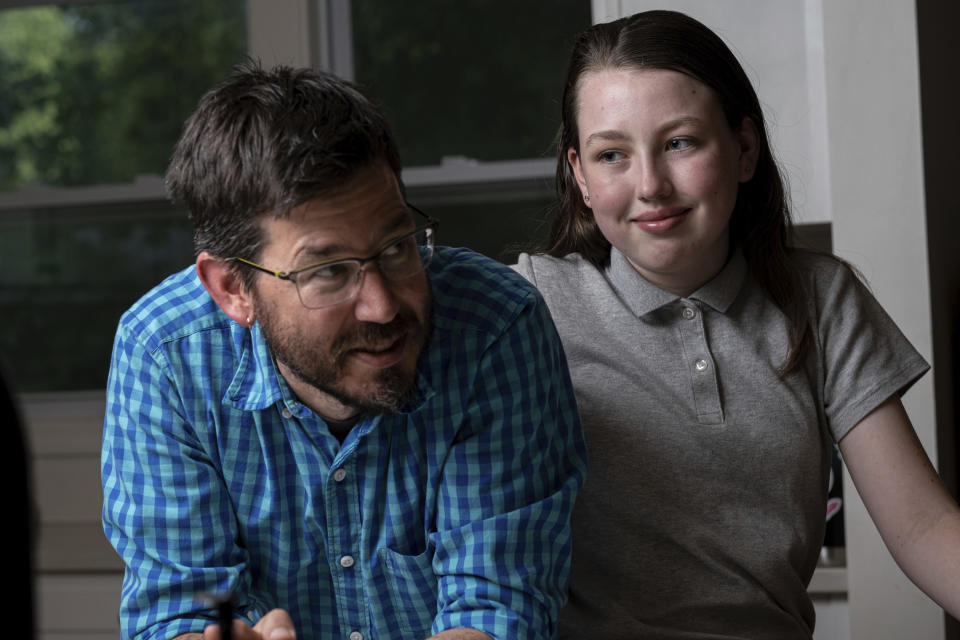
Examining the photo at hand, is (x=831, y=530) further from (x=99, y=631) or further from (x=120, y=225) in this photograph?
(x=120, y=225)

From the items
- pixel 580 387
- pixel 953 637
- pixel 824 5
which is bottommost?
pixel 953 637

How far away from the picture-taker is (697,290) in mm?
1435

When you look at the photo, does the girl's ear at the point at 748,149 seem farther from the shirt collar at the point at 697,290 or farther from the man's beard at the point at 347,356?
the man's beard at the point at 347,356

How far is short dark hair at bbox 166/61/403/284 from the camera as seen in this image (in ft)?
3.51

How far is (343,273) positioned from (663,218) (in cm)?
44

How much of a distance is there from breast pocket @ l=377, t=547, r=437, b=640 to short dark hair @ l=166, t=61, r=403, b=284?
38cm

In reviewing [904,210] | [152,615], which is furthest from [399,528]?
[904,210]

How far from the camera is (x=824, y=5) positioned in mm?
1714

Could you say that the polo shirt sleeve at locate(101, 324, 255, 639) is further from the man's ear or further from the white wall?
the white wall

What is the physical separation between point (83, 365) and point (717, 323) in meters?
2.15

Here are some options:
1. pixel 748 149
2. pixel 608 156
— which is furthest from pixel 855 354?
pixel 608 156

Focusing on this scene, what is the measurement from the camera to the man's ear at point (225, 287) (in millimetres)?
1175

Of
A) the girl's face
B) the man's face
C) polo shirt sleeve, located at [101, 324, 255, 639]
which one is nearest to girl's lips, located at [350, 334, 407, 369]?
the man's face

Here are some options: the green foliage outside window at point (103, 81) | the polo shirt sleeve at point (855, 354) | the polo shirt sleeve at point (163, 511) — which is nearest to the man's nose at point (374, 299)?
the polo shirt sleeve at point (163, 511)
